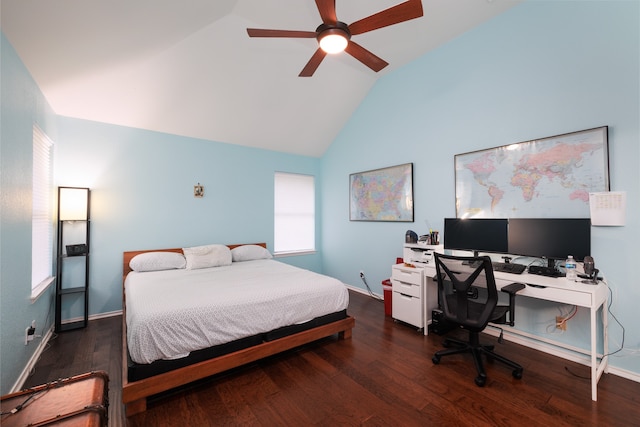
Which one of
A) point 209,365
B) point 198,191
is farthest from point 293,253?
point 209,365

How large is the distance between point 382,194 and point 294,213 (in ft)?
5.94

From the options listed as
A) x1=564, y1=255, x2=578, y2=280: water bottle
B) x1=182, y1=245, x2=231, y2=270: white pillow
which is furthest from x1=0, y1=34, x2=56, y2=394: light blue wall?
x1=564, y1=255, x2=578, y2=280: water bottle

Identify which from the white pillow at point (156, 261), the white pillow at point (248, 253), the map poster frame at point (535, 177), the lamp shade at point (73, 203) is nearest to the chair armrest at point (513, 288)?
the map poster frame at point (535, 177)

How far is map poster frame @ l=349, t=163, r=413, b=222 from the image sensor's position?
3.70m

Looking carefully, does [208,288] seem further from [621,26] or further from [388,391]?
[621,26]

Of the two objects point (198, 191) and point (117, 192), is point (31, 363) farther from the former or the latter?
point (198, 191)

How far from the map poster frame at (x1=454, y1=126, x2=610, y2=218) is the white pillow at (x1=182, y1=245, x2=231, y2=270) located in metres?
3.04

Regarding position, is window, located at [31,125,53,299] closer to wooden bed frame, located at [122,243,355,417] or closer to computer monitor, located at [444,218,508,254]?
wooden bed frame, located at [122,243,355,417]

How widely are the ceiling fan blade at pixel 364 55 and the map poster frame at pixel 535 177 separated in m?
1.48

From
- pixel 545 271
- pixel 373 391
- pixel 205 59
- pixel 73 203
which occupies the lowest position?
pixel 373 391

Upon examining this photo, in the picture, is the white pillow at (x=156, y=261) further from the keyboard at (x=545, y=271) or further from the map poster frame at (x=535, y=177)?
the keyboard at (x=545, y=271)

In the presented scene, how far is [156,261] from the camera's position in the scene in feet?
11.1

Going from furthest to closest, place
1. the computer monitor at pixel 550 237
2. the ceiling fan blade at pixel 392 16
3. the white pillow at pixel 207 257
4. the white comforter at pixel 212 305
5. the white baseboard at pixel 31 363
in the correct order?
the white pillow at pixel 207 257 → the computer monitor at pixel 550 237 → the white baseboard at pixel 31 363 → the white comforter at pixel 212 305 → the ceiling fan blade at pixel 392 16

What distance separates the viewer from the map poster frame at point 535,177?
2240mm
